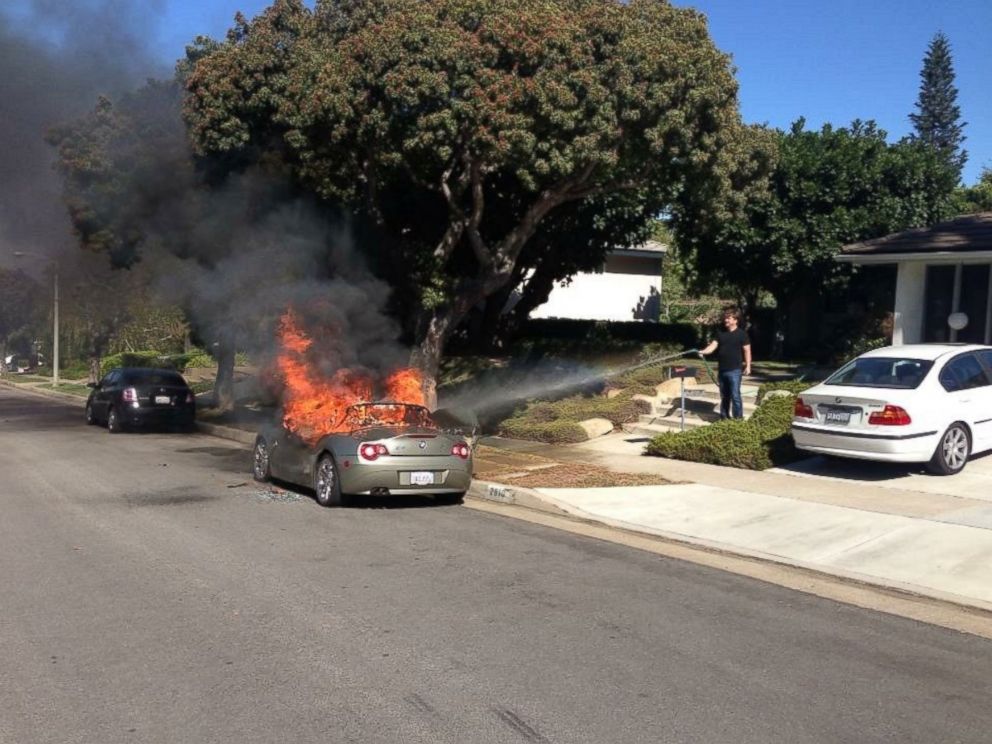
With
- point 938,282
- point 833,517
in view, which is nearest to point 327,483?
point 833,517

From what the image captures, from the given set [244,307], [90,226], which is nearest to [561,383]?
[244,307]

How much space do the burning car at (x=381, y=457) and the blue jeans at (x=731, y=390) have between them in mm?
4779

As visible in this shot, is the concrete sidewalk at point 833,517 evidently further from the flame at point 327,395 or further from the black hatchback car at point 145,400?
the black hatchback car at point 145,400

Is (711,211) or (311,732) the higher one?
(711,211)

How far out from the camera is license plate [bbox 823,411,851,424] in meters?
10.8

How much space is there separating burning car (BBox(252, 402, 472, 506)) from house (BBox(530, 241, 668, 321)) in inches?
875

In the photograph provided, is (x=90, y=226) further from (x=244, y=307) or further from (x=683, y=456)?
(x=683, y=456)

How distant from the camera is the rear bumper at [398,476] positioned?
1001 cm

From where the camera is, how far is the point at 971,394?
11117 millimetres

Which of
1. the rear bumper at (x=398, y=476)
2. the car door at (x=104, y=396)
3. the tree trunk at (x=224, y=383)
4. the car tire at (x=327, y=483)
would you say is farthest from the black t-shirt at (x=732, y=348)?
the car door at (x=104, y=396)

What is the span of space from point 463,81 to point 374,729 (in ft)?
32.8

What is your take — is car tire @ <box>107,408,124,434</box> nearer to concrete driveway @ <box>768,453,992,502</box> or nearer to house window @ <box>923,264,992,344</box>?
concrete driveway @ <box>768,453,992,502</box>

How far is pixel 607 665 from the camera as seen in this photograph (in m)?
5.35

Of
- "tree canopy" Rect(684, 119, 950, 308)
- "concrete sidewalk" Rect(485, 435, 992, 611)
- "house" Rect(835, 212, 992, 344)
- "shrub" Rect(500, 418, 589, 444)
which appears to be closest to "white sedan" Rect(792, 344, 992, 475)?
"concrete sidewalk" Rect(485, 435, 992, 611)
